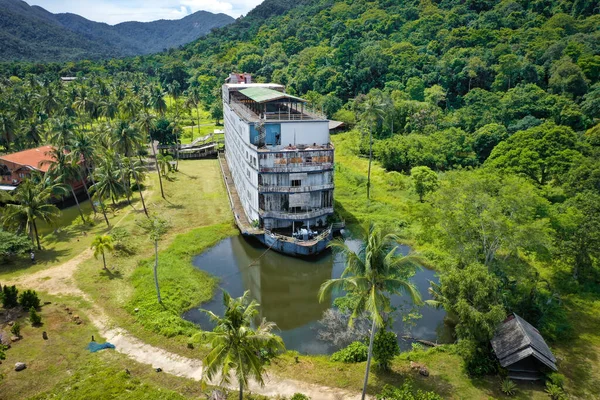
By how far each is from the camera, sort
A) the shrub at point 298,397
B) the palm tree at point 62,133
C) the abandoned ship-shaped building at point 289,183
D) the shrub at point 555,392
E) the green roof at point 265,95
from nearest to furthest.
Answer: the shrub at point 298,397 < the shrub at point 555,392 < the abandoned ship-shaped building at point 289,183 < the green roof at point 265,95 < the palm tree at point 62,133

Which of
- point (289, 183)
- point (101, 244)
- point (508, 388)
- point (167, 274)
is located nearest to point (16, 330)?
point (101, 244)

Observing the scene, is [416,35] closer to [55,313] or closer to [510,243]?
Answer: [510,243]

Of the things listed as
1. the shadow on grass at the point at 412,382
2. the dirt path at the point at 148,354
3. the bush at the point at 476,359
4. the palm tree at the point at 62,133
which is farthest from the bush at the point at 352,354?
the palm tree at the point at 62,133

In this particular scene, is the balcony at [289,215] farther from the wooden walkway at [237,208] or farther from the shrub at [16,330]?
the shrub at [16,330]

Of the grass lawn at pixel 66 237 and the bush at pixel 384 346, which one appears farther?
the grass lawn at pixel 66 237

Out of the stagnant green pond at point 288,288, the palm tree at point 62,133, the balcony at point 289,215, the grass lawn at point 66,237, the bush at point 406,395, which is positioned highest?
the palm tree at point 62,133

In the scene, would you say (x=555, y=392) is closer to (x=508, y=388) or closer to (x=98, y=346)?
(x=508, y=388)

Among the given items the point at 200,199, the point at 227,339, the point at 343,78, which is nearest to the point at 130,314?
the point at 227,339

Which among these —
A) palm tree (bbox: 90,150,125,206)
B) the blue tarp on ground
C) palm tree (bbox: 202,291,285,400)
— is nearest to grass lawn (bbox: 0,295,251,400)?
the blue tarp on ground
